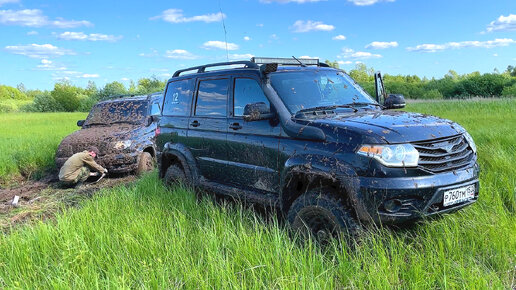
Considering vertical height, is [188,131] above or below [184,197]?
above

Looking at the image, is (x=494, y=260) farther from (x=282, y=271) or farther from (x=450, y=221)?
(x=282, y=271)

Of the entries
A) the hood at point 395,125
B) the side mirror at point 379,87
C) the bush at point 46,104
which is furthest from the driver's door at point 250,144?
the bush at point 46,104

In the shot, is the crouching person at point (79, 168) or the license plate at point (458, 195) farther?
the crouching person at point (79, 168)

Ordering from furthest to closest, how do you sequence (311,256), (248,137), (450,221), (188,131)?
(188,131)
(248,137)
(450,221)
(311,256)

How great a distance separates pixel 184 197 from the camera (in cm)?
554

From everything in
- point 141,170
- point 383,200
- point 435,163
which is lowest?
point 141,170

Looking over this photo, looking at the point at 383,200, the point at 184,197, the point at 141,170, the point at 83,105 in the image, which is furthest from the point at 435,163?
the point at 83,105

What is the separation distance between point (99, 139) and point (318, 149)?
7182 mm

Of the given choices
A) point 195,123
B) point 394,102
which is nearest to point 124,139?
point 195,123

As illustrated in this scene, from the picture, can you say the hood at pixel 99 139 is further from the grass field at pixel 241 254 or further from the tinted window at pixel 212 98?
the grass field at pixel 241 254

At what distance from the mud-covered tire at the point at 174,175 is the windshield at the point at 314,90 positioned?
2.25m

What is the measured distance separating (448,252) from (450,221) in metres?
0.63

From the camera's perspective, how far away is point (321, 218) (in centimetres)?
391

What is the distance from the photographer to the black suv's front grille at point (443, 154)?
3.74 m
